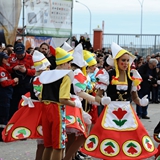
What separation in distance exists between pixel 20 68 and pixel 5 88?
→ 1.59 ft

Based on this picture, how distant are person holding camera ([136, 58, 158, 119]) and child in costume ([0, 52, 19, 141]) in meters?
4.47

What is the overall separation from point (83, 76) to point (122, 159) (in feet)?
4.07

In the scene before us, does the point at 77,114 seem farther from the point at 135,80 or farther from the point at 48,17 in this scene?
the point at 48,17

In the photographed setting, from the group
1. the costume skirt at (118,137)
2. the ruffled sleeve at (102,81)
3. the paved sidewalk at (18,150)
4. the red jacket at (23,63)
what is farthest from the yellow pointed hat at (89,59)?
the paved sidewalk at (18,150)

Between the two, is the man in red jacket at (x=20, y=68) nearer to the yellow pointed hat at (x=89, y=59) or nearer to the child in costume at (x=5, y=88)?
the child in costume at (x=5, y=88)

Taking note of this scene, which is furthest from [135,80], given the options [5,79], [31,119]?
[5,79]

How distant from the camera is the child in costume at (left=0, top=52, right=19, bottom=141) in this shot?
7293 mm

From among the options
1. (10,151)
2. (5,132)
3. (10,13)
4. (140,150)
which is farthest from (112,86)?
(10,13)

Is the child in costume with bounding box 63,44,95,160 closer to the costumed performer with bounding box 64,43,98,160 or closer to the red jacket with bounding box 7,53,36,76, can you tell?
the costumed performer with bounding box 64,43,98,160

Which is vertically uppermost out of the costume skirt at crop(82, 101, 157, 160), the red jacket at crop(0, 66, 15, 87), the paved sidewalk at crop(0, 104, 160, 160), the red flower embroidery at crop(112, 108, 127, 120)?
the red jacket at crop(0, 66, 15, 87)

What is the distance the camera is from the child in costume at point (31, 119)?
18.2 ft

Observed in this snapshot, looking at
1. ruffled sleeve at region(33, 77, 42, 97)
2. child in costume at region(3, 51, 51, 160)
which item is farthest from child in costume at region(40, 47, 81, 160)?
child in costume at region(3, 51, 51, 160)

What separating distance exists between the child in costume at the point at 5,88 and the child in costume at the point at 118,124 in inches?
92.9

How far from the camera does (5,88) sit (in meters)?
7.43
